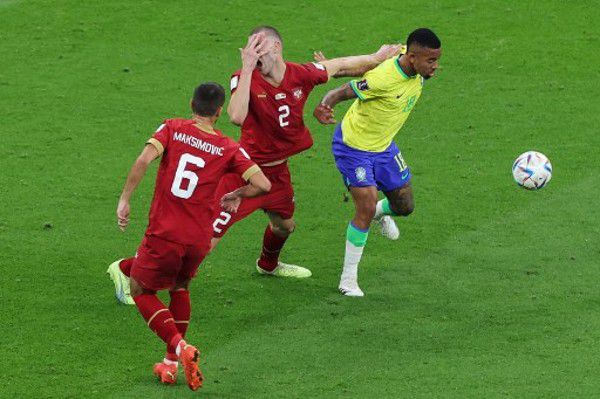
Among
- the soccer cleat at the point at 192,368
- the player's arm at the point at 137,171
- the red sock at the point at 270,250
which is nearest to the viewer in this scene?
the soccer cleat at the point at 192,368

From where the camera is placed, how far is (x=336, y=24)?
63.0ft

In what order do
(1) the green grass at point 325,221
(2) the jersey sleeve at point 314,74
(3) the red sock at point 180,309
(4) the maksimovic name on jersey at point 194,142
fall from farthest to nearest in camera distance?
(2) the jersey sleeve at point 314,74 < (1) the green grass at point 325,221 < (3) the red sock at point 180,309 < (4) the maksimovic name on jersey at point 194,142

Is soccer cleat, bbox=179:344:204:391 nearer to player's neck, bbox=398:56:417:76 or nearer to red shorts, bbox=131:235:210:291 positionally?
red shorts, bbox=131:235:210:291

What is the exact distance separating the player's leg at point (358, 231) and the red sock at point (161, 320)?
2532 mm

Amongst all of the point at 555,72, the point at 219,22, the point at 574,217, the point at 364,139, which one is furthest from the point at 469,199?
the point at 219,22

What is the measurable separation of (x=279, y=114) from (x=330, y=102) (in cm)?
55

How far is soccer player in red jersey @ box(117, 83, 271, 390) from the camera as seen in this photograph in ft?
32.3

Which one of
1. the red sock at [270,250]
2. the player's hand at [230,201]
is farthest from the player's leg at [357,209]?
the player's hand at [230,201]

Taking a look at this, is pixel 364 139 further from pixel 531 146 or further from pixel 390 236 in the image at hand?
pixel 531 146

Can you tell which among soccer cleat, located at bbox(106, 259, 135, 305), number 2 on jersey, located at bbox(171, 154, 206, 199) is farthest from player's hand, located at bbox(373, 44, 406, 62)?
soccer cleat, located at bbox(106, 259, 135, 305)

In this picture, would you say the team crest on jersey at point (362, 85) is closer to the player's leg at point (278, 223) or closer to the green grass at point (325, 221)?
the player's leg at point (278, 223)

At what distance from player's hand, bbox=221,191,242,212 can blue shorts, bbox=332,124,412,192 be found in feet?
5.53

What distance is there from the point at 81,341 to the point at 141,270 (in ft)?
3.84

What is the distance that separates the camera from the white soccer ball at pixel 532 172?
41.3 ft
